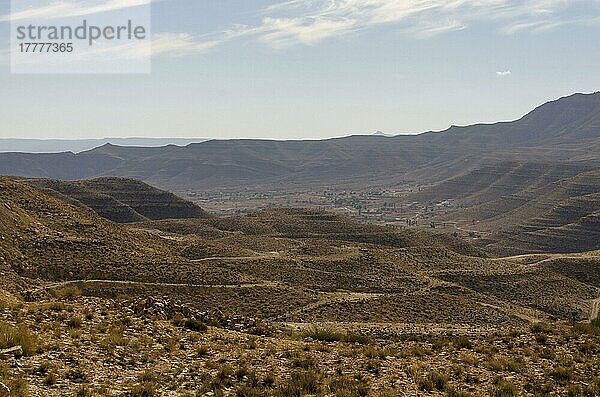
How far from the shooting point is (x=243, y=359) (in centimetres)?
1480

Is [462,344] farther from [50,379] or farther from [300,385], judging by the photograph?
[50,379]

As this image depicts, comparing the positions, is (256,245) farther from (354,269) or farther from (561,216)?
(561,216)

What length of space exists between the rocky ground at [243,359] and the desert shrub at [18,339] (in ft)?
0.09

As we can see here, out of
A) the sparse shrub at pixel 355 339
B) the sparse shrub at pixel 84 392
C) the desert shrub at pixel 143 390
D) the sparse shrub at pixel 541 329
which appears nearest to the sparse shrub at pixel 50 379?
the sparse shrub at pixel 84 392

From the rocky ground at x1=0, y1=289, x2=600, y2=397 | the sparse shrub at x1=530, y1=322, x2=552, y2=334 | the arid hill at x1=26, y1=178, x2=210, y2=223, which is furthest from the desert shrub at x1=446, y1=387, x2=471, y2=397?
the arid hill at x1=26, y1=178, x2=210, y2=223

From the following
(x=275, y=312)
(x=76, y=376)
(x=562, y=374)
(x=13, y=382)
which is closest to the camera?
(x=13, y=382)

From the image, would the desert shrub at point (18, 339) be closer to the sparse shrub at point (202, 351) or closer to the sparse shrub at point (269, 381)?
the sparse shrub at point (202, 351)

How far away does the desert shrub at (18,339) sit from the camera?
13.4 metres

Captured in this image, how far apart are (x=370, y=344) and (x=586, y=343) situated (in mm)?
6516

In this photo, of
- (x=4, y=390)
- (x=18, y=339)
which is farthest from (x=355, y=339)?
(x=4, y=390)

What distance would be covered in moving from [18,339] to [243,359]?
5.39 metres

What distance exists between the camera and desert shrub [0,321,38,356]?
1338 cm

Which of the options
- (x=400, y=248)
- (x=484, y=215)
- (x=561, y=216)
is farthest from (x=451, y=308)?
(x=484, y=215)

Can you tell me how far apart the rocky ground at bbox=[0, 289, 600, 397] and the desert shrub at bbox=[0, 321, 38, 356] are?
27 mm
